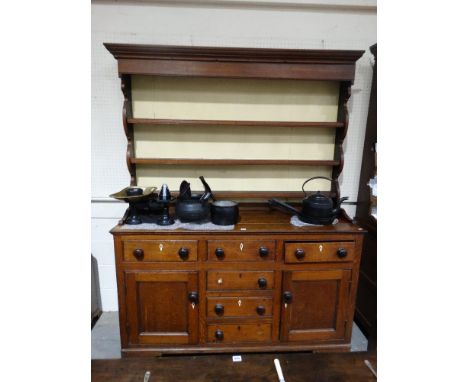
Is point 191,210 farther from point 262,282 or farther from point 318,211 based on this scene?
point 318,211

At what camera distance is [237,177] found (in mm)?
2252

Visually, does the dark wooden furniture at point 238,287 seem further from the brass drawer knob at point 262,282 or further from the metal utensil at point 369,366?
the metal utensil at point 369,366

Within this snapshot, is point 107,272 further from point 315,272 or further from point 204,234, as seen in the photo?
point 315,272

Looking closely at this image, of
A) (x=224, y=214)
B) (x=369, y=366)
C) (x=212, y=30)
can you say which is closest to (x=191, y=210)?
(x=224, y=214)

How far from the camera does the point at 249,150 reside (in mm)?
2205

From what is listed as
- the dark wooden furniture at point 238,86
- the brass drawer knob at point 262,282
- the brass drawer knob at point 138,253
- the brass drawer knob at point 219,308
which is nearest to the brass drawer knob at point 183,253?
the brass drawer knob at point 138,253

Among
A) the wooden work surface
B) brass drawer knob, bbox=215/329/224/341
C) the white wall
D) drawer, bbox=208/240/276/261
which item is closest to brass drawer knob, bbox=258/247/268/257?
drawer, bbox=208/240/276/261

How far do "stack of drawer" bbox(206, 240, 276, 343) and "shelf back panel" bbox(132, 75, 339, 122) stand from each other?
1.00m

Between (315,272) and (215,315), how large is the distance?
0.71m

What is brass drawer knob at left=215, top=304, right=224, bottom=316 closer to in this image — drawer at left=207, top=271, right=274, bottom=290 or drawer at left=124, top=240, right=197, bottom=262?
drawer at left=207, top=271, right=274, bottom=290

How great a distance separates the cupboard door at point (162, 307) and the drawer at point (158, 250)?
10 cm

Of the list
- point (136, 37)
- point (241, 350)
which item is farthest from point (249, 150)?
point (241, 350)

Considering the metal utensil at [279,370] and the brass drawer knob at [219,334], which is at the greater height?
the metal utensil at [279,370]

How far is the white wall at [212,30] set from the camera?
2.05 metres
